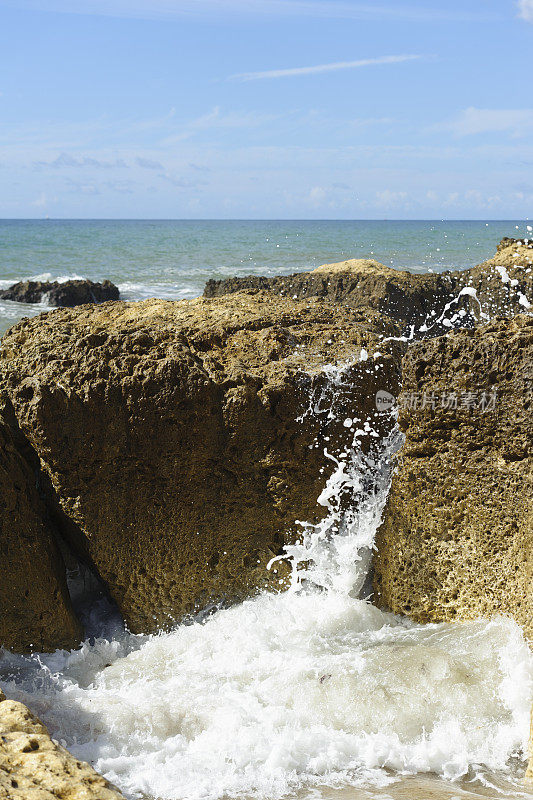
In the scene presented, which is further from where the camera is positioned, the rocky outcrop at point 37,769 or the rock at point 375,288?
the rock at point 375,288

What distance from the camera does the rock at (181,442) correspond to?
11.0ft

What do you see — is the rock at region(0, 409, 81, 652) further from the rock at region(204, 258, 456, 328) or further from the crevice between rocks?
the rock at region(204, 258, 456, 328)

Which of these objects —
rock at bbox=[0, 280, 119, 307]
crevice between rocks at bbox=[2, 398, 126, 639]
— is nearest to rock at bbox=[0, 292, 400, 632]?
crevice between rocks at bbox=[2, 398, 126, 639]

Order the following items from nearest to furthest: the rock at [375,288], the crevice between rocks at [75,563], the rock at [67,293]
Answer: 1. the crevice between rocks at [75,563]
2. the rock at [375,288]
3. the rock at [67,293]

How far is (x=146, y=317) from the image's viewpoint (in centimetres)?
394

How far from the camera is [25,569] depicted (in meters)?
3.38

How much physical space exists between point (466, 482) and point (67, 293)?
14.0 meters

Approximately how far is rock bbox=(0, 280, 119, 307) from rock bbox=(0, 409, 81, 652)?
499 inches

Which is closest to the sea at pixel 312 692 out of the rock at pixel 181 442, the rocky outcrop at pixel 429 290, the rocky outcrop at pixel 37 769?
the rock at pixel 181 442

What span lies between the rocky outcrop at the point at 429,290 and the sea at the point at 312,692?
561 cm

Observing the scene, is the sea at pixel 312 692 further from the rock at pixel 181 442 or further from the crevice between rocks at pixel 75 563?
the rock at pixel 181 442

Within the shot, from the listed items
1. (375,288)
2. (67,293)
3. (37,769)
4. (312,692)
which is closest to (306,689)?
(312,692)

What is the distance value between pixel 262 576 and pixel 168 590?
438 mm

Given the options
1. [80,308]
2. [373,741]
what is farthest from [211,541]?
[80,308]
